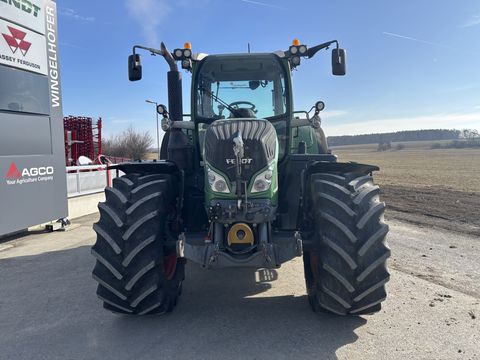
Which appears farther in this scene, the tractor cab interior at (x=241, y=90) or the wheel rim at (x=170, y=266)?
the tractor cab interior at (x=241, y=90)

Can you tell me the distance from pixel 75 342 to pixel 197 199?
73.8 inches

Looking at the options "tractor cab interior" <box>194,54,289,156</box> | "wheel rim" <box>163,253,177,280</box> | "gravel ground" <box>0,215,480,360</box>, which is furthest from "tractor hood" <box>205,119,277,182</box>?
"gravel ground" <box>0,215,480,360</box>

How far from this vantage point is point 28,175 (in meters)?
7.97

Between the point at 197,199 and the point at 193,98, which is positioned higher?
the point at 193,98

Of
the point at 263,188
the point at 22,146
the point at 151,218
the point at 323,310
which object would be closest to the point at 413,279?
the point at 323,310

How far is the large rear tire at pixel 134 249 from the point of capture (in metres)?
3.56

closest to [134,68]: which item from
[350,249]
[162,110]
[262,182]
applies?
[162,110]

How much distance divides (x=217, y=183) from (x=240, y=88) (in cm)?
187

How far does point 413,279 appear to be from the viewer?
5105 millimetres

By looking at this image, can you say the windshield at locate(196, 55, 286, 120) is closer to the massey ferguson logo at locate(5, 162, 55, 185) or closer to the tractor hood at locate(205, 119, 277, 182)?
the tractor hood at locate(205, 119, 277, 182)

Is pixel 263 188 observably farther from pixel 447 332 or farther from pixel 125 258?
pixel 447 332

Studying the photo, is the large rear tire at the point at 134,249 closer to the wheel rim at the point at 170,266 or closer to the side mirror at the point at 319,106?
the wheel rim at the point at 170,266

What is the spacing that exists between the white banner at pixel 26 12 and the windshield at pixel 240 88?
4904 millimetres

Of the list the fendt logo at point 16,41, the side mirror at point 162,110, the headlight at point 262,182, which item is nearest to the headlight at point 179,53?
the side mirror at point 162,110
